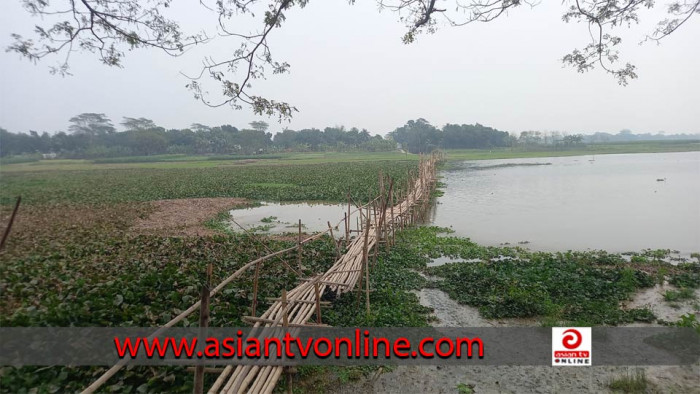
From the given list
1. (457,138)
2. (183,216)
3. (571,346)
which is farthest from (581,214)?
(457,138)

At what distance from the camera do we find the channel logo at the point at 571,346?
14.5 ft

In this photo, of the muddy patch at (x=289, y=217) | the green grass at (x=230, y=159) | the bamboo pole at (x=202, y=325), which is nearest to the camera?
the bamboo pole at (x=202, y=325)

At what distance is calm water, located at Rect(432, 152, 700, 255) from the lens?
10594 mm

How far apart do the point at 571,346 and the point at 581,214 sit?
1156cm

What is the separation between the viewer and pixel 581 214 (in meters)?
14.2

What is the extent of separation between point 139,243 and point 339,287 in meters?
5.72

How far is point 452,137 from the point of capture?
7569 centimetres

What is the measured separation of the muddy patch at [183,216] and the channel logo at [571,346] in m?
9.87

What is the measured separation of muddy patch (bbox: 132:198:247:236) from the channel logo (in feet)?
32.4

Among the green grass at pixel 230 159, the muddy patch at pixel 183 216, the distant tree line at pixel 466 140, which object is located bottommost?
the muddy patch at pixel 183 216

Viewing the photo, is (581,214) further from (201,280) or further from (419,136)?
(419,136)

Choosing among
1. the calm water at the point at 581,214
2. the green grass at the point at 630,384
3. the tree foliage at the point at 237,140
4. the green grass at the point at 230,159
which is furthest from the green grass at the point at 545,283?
the tree foliage at the point at 237,140

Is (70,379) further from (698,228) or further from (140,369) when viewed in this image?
(698,228)

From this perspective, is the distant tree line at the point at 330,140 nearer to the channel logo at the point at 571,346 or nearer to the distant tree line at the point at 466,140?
the distant tree line at the point at 466,140
